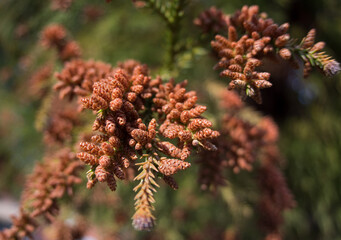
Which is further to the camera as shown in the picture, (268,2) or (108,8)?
(108,8)

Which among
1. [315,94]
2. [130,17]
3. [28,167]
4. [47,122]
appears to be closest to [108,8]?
[130,17]

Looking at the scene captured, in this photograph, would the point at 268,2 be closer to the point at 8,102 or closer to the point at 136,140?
the point at 136,140


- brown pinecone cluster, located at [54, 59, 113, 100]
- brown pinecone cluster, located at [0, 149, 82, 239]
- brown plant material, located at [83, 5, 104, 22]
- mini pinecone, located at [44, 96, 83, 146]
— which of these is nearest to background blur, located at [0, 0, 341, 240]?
brown plant material, located at [83, 5, 104, 22]

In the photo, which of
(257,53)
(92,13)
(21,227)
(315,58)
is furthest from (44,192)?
(92,13)

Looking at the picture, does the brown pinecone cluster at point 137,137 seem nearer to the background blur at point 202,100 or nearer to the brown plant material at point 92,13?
the background blur at point 202,100

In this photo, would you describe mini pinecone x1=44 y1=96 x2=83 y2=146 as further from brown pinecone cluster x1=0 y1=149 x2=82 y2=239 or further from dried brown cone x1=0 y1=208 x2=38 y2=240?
dried brown cone x1=0 y1=208 x2=38 y2=240

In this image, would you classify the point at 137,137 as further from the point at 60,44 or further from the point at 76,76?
the point at 60,44

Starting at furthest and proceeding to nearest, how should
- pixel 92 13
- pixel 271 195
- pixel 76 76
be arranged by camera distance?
pixel 92 13 → pixel 271 195 → pixel 76 76
